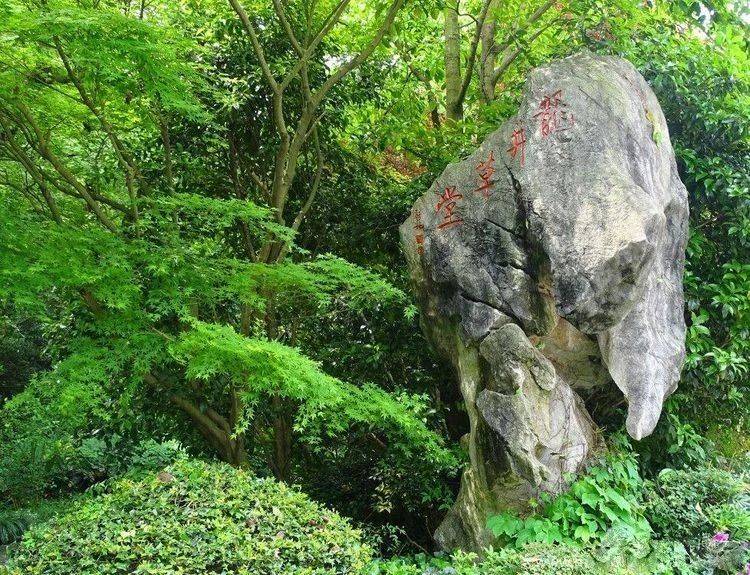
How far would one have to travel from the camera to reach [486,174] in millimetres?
4750

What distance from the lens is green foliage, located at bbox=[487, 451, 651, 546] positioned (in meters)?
4.20

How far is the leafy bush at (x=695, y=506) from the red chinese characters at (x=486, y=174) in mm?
2568

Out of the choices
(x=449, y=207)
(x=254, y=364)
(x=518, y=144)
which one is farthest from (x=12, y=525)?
(x=518, y=144)

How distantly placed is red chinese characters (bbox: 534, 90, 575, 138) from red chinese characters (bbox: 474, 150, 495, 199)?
0.43 meters

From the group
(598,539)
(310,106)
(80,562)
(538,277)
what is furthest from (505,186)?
(80,562)

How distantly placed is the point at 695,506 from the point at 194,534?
3.54m

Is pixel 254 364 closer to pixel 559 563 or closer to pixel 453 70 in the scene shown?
pixel 559 563

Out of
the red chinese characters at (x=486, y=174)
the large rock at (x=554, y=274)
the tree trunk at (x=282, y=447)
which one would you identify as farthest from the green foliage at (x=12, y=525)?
the red chinese characters at (x=486, y=174)

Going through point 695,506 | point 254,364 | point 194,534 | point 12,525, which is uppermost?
point 695,506

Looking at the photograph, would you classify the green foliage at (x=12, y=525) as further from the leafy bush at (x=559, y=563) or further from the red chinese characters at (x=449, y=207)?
the red chinese characters at (x=449, y=207)

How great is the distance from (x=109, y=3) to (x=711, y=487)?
240 inches

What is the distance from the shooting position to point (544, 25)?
7262mm

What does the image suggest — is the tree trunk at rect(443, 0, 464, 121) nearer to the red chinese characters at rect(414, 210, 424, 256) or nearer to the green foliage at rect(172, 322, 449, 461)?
the red chinese characters at rect(414, 210, 424, 256)

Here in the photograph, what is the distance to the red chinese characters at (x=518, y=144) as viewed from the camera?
4.53m
